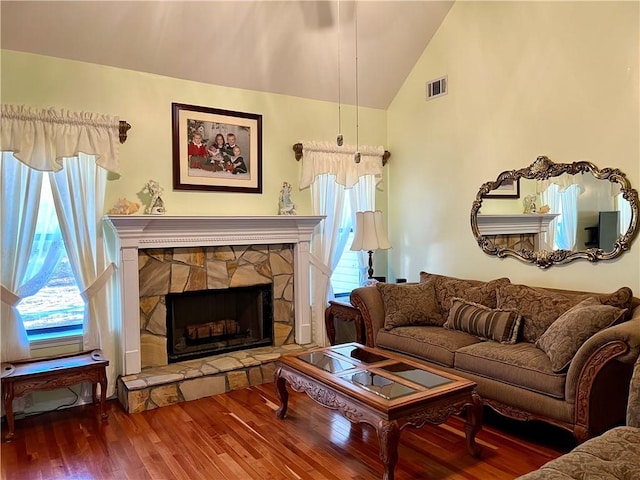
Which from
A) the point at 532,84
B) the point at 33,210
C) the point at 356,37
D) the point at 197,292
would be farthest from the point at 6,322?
the point at 532,84

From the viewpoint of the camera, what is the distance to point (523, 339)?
139 inches

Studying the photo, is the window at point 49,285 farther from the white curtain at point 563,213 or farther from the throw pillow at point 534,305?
the white curtain at point 563,213

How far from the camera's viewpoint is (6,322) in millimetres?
3406

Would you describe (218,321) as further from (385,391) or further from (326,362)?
(385,391)

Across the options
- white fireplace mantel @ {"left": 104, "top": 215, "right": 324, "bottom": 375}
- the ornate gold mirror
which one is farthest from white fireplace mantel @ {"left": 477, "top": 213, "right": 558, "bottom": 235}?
white fireplace mantel @ {"left": 104, "top": 215, "right": 324, "bottom": 375}

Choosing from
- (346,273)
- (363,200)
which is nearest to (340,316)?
(346,273)

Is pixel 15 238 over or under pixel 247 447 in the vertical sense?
over

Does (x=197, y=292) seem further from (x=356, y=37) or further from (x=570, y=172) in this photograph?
(x=570, y=172)

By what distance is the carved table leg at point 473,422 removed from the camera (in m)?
2.74

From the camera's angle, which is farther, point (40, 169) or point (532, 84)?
point (532, 84)

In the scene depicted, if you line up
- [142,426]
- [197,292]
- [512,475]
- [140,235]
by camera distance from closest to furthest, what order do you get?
1. [512,475]
2. [142,426]
3. [140,235]
4. [197,292]

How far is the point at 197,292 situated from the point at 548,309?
2.86 meters

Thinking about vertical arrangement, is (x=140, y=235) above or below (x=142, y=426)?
above

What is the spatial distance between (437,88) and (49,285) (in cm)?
393
